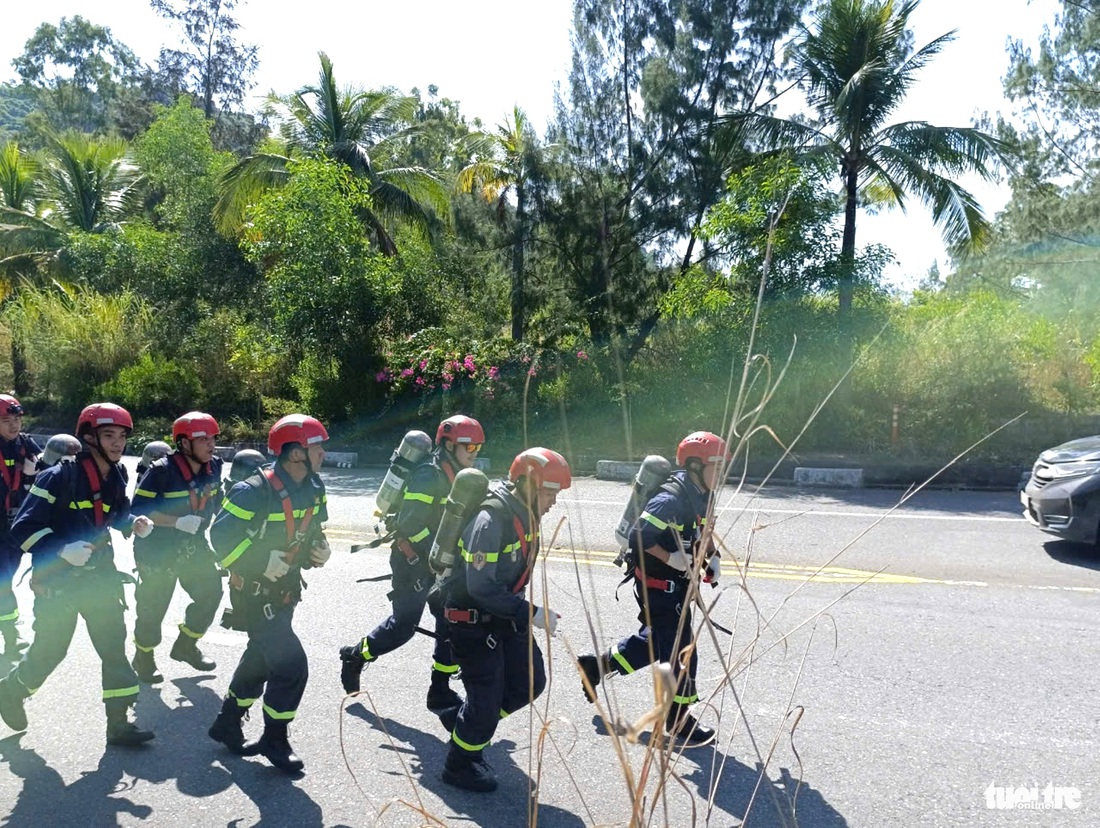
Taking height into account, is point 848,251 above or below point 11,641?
above

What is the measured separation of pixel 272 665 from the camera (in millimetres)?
4715

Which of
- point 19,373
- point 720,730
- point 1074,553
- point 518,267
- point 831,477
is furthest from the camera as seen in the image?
point 19,373

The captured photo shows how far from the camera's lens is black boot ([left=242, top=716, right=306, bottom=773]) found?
4707 millimetres

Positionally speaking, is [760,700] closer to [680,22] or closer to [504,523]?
[504,523]

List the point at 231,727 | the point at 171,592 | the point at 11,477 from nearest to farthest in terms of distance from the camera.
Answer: the point at 231,727
the point at 11,477
the point at 171,592

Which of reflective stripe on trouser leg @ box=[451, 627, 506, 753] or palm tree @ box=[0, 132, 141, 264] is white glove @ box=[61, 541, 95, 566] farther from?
palm tree @ box=[0, 132, 141, 264]

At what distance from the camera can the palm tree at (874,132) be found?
1566cm

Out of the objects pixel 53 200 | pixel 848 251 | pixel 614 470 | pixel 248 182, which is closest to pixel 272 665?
pixel 614 470

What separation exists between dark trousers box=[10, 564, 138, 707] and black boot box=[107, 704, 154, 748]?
0.05 m

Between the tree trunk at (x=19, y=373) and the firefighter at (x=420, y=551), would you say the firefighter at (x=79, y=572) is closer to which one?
the firefighter at (x=420, y=551)

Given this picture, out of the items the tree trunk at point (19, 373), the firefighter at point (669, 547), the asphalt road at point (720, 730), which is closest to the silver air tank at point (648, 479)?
the firefighter at point (669, 547)

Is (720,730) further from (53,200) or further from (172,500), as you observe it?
(53,200)

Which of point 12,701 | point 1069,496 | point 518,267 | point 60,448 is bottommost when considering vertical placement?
point 12,701

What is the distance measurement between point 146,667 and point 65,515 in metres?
1.50
